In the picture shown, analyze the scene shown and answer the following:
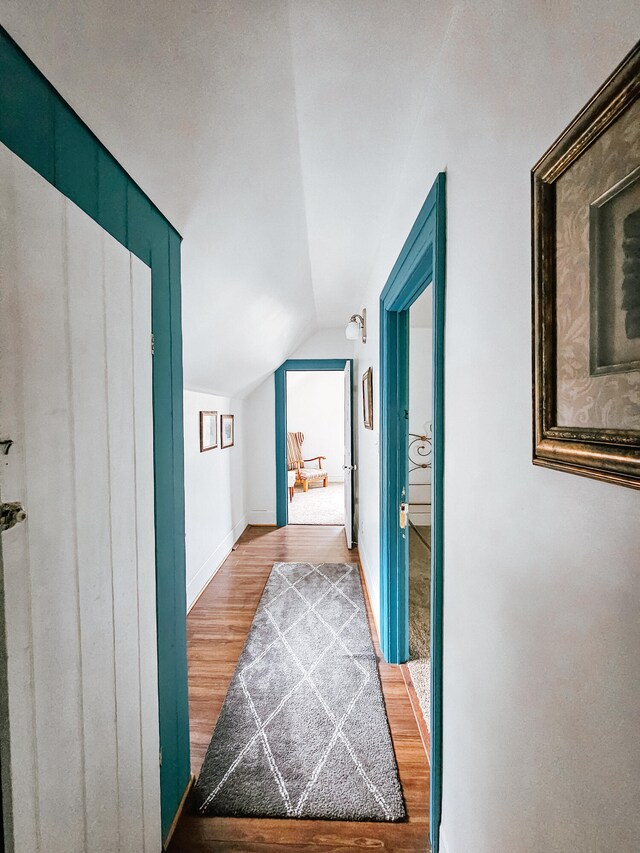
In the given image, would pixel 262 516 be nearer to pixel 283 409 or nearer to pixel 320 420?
pixel 283 409

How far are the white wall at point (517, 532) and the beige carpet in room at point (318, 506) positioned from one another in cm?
415

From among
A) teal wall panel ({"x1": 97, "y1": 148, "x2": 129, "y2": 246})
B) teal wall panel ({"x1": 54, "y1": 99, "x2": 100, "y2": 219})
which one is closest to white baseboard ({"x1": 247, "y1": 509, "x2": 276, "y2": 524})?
teal wall panel ({"x1": 97, "y1": 148, "x2": 129, "y2": 246})

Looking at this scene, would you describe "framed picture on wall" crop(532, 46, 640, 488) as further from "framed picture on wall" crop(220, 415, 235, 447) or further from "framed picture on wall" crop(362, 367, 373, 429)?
"framed picture on wall" crop(220, 415, 235, 447)

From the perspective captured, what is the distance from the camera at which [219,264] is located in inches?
71.9

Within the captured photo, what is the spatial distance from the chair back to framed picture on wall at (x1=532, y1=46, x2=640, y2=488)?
267 inches

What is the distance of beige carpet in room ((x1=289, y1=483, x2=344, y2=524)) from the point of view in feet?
17.3

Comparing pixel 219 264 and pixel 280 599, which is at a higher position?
pixel 219 264

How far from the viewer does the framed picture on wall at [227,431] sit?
3.83m

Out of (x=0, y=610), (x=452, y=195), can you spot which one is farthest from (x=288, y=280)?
(x=0, y=610)

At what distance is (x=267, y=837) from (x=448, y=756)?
2.35ft

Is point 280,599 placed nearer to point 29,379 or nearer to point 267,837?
point 267,837

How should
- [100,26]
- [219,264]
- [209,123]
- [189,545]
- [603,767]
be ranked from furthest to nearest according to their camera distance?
[189,545] → [219,264] → [209,123] → [100,26] → [603,767]

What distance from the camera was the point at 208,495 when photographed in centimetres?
340

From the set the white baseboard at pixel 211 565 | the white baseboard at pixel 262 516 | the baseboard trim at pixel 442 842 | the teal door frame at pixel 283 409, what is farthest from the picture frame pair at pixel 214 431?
the baseboard trim at pixel 442 842
